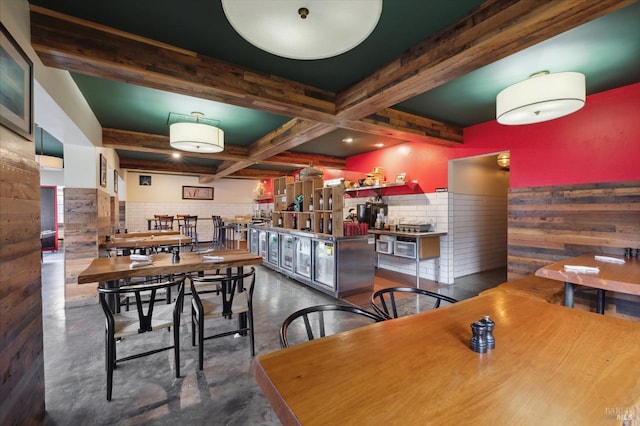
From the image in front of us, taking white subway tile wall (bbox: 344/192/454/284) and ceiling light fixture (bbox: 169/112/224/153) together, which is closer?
ceiling light fixture (bbox: 169/112/224/153)

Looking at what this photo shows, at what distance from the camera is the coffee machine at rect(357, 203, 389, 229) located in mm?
6213

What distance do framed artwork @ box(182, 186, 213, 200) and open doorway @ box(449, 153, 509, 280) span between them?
928 centimetres

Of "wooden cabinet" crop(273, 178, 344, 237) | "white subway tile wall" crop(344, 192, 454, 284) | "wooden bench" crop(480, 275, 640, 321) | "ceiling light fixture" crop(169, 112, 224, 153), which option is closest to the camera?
"wooden bench" crop(480, 275, 640, 321)

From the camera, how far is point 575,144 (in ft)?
11.9

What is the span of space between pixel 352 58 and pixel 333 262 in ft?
8.94

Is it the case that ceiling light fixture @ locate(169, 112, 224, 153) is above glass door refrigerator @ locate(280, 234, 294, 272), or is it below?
above

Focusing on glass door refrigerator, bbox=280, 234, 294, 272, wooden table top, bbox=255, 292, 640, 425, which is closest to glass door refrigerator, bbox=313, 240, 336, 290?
glass door refrigerator, bbox=280, 234, 294, 272

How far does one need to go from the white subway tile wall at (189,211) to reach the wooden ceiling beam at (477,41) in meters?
8.22

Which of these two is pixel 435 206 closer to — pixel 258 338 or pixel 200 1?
pixel 258 338

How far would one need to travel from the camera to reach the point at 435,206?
532 cm

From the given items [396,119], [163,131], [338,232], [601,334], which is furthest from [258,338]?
[163,131]

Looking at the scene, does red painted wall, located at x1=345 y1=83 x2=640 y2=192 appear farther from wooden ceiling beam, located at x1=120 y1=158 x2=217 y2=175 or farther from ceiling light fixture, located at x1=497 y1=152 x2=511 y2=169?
wooden ceiling beam, located at x1=120 y1=158 x2=217 y2=175

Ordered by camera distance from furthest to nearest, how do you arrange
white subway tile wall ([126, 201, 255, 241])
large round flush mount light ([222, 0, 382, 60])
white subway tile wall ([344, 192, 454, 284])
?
1. white subway tile wall ([126, 201, 255, 241])
2. white subway tile wall ([344, 192, 454, 284])
3. large round flush mount light ([222, 0, 382, 60])

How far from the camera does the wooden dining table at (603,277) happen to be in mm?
1970
